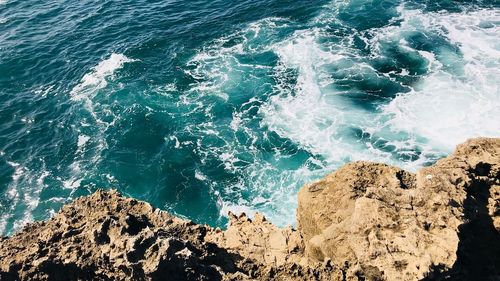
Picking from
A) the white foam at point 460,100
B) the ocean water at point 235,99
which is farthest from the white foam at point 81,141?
the white foam at point 460,100

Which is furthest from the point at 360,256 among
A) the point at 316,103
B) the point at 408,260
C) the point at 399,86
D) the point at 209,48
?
the point at 209,48

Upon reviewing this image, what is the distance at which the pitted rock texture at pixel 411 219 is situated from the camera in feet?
43.2

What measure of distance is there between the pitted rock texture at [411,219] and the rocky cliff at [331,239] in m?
0.04

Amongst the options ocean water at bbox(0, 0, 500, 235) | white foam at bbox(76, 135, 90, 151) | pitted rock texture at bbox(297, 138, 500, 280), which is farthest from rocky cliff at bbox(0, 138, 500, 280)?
white foam at bbox(76, 135, 90, 151)

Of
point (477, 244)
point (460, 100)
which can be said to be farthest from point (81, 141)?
point (460, 100)

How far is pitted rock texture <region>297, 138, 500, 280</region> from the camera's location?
13.2m

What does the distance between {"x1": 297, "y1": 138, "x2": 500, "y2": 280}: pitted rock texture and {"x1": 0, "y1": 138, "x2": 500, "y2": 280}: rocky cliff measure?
4cm

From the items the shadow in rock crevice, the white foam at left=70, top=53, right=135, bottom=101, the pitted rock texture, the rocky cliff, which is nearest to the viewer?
the pitted rock texture

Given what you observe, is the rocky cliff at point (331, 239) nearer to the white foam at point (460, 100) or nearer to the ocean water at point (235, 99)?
the ocean water at point (235, 99)

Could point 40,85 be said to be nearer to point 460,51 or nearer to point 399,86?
point 399,86

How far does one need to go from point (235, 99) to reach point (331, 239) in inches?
1161

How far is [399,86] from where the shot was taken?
4119cm

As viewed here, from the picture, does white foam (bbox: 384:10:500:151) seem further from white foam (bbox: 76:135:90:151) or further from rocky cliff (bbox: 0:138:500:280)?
white foam (bbox: 76:135:90:151)

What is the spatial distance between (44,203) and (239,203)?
17.5 m
